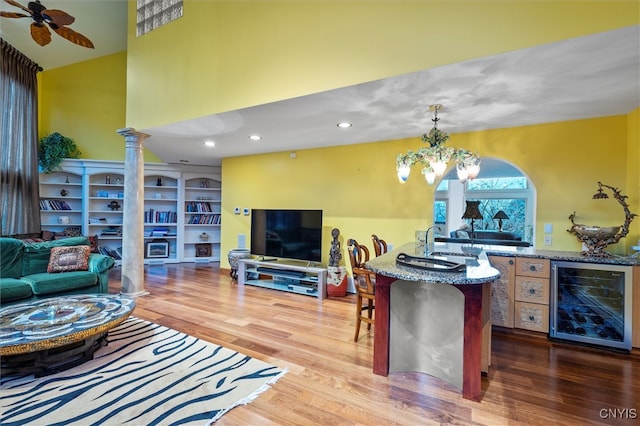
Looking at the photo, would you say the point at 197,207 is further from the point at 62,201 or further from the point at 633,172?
the point at 633,172

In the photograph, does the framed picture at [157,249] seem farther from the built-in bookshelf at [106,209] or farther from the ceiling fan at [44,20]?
the ceiling fan at [44,20]

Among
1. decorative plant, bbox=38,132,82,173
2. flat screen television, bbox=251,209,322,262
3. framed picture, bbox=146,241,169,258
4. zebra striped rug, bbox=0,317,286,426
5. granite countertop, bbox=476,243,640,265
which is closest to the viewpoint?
zebra striped rug, bbox=0,317,286,426

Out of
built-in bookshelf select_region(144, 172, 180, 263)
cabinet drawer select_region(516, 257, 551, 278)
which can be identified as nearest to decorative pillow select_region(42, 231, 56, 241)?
built-in bookshelf select_region(144, 172, 180, 263)

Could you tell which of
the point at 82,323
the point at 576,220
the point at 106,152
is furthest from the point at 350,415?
the point at 106,152

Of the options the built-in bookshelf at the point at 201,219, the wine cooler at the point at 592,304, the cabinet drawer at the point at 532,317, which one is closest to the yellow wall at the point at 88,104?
the built-in bookshelf at the point at 201,219

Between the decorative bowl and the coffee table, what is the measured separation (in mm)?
4533

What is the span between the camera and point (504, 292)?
309cm

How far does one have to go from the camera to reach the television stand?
442 cm

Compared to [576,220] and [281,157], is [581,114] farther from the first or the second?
[281,157]

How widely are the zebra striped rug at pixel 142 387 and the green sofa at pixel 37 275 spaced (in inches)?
47.6

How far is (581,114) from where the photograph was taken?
303 centimetres

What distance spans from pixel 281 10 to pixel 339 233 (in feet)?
10.1

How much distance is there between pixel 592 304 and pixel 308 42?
3.84m

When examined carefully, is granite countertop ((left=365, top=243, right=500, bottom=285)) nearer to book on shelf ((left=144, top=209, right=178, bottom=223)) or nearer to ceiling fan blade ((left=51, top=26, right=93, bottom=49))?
ceiling fan blade ((left=51, top=26, right=93, bottom=49))
